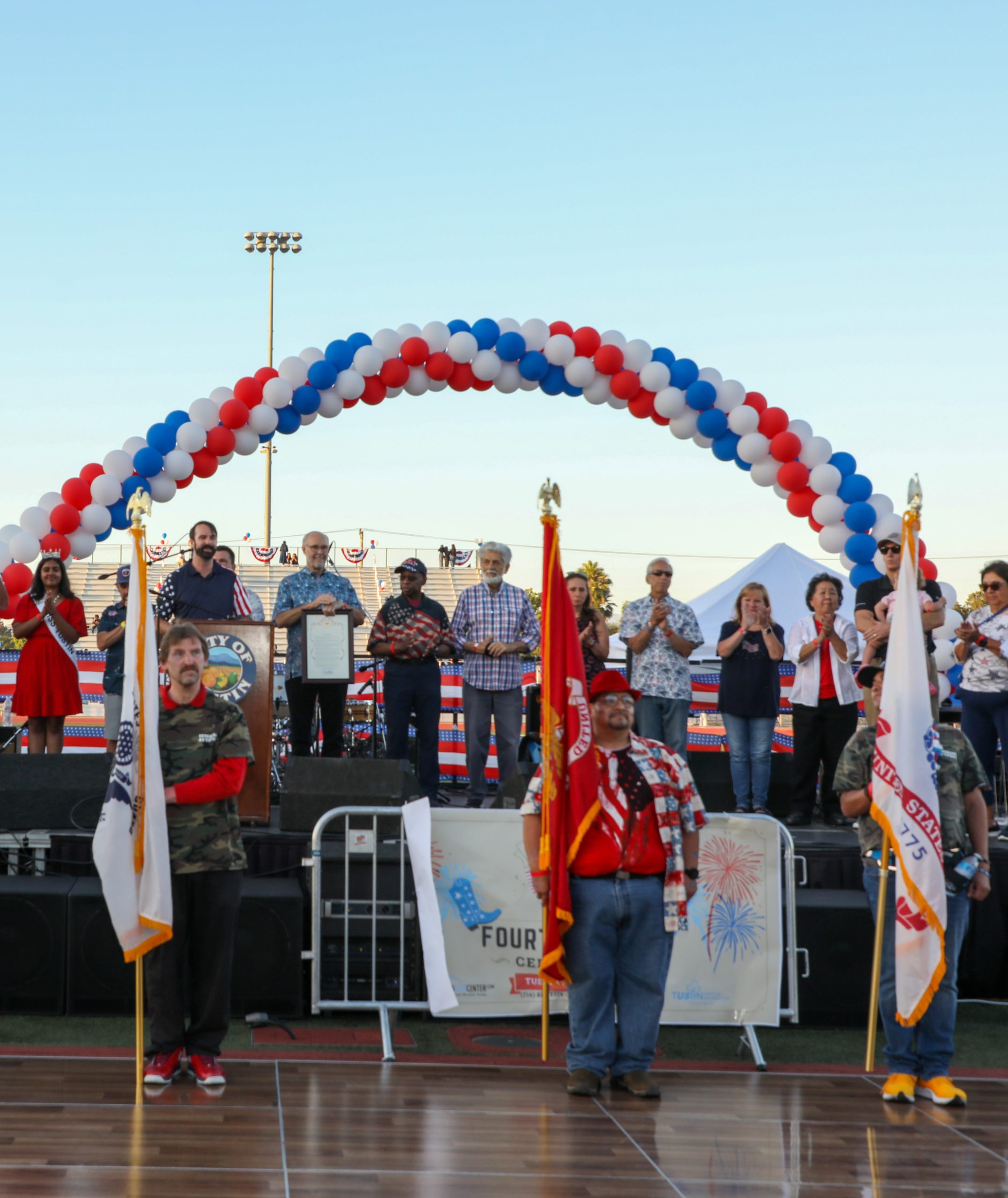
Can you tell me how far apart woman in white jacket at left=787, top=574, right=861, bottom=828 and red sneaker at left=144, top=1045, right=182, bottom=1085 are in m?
4.49

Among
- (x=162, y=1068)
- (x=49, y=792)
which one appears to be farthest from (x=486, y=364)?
(x=162, y=1068)

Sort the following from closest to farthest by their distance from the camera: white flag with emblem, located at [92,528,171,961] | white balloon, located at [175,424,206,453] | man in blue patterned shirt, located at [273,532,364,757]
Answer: white flag with emblem, located at [92,528,171,961], man in blue patterned shirt, located at [273,532,364,757], white balloon, located at [175,424,206,453]

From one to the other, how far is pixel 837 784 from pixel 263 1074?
108 inches

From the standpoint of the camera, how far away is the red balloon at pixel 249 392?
9.35 metres

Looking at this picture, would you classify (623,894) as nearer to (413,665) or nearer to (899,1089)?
(899,1089)

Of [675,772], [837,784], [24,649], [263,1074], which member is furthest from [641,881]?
[24,649]

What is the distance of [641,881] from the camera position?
207 inches

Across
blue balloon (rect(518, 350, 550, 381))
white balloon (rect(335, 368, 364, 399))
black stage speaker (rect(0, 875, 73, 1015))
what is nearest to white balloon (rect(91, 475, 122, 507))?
white balloon (rect(335, 368, 364, 399))

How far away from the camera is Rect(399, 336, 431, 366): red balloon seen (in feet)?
31.1

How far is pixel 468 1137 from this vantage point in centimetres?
469

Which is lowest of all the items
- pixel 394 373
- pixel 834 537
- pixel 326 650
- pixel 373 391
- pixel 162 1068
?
pixel 162 1068

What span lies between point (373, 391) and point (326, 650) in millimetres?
2285

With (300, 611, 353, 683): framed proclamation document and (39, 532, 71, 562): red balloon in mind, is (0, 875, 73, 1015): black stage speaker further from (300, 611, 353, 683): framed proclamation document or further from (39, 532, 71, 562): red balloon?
(39, 532, 71, 562): red balloon

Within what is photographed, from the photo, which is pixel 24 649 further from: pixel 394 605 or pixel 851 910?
pixel 851 910
